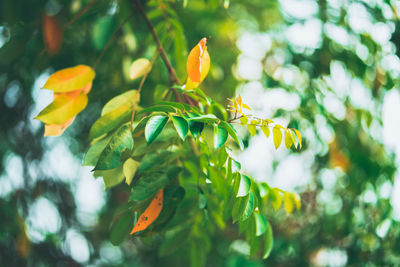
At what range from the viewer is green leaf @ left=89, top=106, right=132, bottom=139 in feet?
2.58

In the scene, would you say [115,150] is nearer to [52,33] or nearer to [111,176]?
[111,176]

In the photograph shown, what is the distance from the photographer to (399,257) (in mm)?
1607

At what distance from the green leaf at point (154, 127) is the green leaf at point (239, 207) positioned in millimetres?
223

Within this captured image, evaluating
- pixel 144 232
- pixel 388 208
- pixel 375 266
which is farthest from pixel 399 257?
pixel 144 232

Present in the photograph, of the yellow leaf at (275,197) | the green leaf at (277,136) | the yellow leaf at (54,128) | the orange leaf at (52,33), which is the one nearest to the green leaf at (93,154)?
the yellow leaf at (54,128)

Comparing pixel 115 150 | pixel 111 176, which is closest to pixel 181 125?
pixel 115 150

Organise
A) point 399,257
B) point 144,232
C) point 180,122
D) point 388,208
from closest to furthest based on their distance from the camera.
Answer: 1. point 180,122
2. point 144,232
3. point 388,208
4. point 399,257

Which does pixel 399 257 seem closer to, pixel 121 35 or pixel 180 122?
pixel 180 122

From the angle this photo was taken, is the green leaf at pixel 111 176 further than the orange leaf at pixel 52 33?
No

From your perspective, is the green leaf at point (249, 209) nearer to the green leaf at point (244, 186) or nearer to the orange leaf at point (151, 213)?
the green leaf at point (244, 186)

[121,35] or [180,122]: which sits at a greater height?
[180,122]

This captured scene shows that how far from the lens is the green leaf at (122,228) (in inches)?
33.8

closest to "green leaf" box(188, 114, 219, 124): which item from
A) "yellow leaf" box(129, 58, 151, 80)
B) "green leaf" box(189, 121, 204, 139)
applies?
"green leaf" box(189, 121, 204, 139)

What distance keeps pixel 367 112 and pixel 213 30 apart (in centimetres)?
87
